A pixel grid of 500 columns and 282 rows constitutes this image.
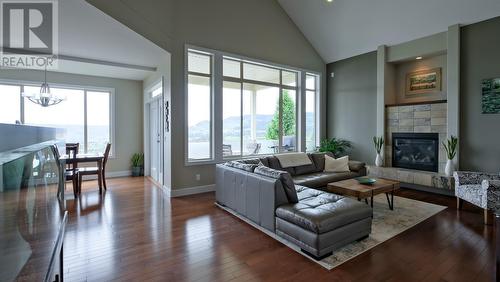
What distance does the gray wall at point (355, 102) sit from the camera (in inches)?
254

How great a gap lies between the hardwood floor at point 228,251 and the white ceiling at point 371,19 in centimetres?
362

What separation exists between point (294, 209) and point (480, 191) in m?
2.89

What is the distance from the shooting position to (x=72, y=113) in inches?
251

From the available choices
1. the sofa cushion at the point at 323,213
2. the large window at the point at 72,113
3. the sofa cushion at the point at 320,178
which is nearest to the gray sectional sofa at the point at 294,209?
the sofa cushion at the point at 323,213

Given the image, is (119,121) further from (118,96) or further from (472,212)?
(472,212)

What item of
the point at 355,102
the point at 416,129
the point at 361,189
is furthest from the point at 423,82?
the point at 361,189

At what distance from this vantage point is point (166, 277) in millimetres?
2197

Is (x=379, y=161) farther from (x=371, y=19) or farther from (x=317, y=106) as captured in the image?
(x=371, y=19)

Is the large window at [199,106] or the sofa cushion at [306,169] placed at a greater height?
the large window at [199,106]

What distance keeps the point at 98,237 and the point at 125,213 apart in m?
0.87

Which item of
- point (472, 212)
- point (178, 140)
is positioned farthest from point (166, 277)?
point (472, 212)

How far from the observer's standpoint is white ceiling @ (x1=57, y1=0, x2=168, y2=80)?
334 centimetres

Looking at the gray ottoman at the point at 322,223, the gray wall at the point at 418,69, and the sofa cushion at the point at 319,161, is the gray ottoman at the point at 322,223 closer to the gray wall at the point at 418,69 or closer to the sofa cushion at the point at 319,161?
the sofa cushion at the point at 319,161

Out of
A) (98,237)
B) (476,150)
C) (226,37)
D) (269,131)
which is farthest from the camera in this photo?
(269,131)
